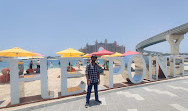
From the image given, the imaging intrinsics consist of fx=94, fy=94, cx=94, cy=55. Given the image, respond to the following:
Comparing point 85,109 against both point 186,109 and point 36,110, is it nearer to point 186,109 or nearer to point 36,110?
point 36,110

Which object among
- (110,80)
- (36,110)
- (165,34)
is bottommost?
(36,110)

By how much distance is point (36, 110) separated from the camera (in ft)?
10.4

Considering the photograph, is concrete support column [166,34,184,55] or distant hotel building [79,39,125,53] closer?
concrete support column [166,34,184,55]

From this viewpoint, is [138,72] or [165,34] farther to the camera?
[165,34]

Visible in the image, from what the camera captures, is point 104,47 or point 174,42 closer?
point 174,42

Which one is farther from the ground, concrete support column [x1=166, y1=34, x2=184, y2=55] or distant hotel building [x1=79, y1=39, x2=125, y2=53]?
distant hotel building [x1=79, y1=39, x2=125, y2=53]

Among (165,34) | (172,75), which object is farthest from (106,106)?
(165,34)

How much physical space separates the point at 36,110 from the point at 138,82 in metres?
5.41

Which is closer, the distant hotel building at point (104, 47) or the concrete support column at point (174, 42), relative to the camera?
the concrete support column at point (174, 42)

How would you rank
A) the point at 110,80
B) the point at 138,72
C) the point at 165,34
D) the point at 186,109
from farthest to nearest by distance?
the point at 165,34 < the point at 138,72 < the point at 110,80 < the point at 186,109


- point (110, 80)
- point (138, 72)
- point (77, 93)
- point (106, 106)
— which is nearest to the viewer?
point (106, 106)

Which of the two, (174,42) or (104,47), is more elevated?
(104,47)

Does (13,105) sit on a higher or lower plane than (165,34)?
lower

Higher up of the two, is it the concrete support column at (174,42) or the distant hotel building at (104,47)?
the distant hotel building at (104,47)
